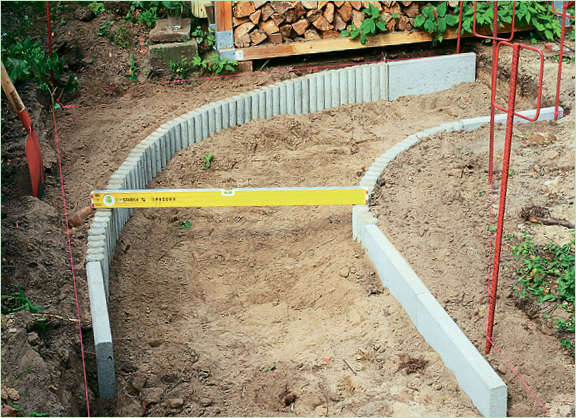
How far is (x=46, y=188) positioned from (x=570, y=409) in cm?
461

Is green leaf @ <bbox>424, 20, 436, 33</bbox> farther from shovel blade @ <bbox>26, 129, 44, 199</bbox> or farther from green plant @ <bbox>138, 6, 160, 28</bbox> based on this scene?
shovel blade @ <bbox>26, 129, 44, 199</bbox>

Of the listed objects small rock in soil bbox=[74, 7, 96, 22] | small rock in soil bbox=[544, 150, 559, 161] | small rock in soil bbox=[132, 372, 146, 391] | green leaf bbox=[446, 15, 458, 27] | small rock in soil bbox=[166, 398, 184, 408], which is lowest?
small rock in soil bbox=[166, 398, 184, 408]

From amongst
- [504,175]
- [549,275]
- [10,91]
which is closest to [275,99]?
[10,91]

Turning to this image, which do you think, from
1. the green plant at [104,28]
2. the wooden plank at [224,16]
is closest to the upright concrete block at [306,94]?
the wooden plank at [224,16]

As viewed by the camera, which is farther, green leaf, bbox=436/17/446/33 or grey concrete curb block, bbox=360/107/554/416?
green leaf, bbox=436/17/446/33

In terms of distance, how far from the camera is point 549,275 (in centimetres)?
453

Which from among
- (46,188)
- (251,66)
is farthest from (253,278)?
(251,66)

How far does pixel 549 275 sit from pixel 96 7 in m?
7.01

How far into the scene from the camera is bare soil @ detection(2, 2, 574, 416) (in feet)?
13.2

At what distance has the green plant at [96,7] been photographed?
8773mm

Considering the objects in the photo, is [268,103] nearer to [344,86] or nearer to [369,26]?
[344,86]

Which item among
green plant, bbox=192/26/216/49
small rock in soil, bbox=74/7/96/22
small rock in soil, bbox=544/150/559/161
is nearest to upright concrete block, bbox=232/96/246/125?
green plant, bbox=192/26/216/49

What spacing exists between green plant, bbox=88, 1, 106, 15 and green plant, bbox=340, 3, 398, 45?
3.44 m

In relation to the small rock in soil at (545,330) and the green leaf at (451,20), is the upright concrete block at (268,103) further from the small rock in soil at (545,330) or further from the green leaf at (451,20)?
the small rock in soil at (545,330)
